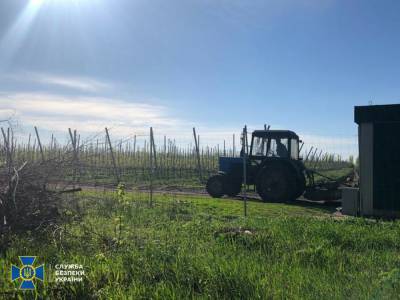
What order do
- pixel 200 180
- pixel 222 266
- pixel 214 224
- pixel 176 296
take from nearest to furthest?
pixel 176 296 → pixel 222 266 → pixel 214 224 → pixel 200 180

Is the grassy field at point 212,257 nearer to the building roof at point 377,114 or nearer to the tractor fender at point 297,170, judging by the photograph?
the building roof at point 377,114

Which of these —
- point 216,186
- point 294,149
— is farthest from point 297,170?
point 216,186

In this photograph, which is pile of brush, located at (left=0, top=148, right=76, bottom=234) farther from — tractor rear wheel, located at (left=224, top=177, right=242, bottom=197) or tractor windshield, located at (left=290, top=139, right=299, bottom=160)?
tractor rear wheel, located at (left=224, top=177, right=242, bottom=197)

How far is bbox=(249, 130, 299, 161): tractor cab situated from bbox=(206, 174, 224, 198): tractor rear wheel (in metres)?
1.60

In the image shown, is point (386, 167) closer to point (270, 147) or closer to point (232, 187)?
point (270, 147)

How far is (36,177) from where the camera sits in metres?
7.55

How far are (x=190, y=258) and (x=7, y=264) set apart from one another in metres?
2.21

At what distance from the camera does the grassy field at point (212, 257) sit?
460cm

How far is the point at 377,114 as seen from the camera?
11.2m

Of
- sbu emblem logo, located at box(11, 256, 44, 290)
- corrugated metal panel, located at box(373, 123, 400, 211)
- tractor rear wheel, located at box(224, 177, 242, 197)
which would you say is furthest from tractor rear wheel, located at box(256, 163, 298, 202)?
sbu emblem logo, located at box(11, 256, 44, 290)

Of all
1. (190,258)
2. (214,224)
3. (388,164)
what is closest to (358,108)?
(388,164)

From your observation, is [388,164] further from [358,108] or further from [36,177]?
[36,177]

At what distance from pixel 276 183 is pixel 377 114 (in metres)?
4.61

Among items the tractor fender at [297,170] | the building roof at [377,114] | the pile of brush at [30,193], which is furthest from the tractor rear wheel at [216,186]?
the pile of brush at [30,193]
